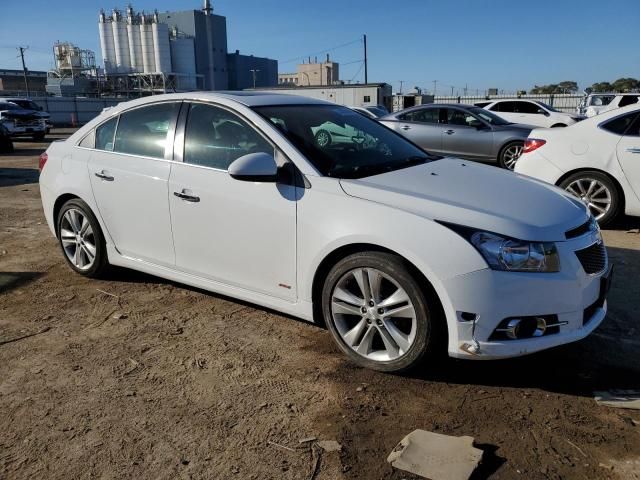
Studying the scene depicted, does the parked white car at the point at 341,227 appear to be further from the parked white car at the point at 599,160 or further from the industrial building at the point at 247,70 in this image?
the industrial building at the point at 247,70

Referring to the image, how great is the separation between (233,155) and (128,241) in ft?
4.24

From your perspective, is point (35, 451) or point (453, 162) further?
point (453, 162)

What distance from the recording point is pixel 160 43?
255 ft

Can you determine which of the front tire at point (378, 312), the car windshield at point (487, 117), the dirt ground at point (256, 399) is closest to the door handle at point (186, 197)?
the dirt ground at point (256, 399)

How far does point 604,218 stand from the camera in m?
6.45

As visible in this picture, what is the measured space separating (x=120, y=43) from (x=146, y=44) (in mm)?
4243

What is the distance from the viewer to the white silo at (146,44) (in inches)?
3051

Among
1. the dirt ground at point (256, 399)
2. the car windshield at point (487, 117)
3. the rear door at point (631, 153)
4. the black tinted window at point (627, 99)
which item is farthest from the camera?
the black tinted window at point (627, 99)

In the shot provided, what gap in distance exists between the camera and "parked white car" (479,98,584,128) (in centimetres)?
1691

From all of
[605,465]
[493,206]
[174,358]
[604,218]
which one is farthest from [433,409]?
[604,218]

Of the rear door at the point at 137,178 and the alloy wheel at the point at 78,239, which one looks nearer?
the rear door at the point at 137,178

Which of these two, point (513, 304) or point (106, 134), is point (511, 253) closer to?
point (513, 304)

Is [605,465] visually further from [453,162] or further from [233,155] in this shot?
[233,155]

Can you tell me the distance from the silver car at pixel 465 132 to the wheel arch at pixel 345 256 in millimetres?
8785
